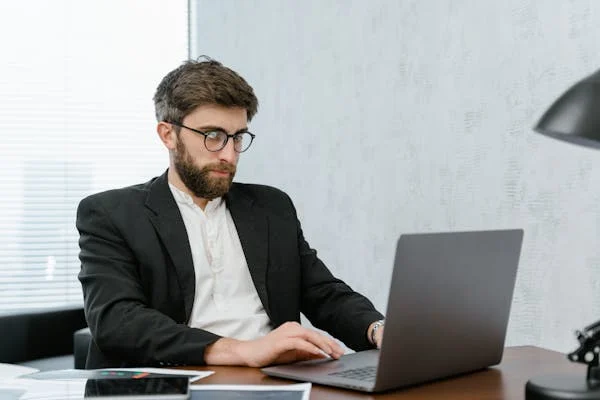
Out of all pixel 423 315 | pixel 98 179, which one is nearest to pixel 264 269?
pixel 423 315

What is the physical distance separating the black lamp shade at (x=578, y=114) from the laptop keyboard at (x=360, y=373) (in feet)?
1.80

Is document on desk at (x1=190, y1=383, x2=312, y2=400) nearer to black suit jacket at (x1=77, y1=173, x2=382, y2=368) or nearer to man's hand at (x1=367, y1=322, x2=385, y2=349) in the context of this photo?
black suit jacket at (x1=77, y1=173, x2=382, y2=368)

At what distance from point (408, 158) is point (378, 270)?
0.44 metres

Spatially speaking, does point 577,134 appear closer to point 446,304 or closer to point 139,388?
point 446,304

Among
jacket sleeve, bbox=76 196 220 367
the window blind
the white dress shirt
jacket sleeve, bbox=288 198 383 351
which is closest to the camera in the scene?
jacket sleeve, bbox=76 196 220 367

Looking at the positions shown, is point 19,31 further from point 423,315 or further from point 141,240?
point 423,315

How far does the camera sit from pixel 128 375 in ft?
5.25

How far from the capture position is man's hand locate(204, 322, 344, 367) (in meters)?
1.73

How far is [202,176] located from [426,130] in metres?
0.91

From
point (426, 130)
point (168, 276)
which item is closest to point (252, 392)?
point (168, 276)

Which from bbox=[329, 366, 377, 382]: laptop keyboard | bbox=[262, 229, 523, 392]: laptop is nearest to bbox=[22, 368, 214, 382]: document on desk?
bbox=[262, 229, 523, 392]: laptop

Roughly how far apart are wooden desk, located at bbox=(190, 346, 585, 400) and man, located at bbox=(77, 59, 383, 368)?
0.37 metres

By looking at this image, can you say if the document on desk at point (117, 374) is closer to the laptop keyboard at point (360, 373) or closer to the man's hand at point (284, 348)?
the man's hand at point (284, 348)

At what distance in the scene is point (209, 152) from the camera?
2.31 metres
